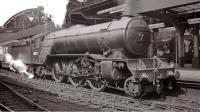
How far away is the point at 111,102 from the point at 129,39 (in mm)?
2680

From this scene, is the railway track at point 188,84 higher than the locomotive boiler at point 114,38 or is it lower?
lower

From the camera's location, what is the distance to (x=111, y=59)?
9906mm

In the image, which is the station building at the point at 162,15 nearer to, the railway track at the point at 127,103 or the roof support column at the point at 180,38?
the roof support column at the point at 180,38

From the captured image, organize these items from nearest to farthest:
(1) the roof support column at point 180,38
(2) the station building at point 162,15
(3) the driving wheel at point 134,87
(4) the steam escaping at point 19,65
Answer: (3) the driving wheel at point 134,87 → (2) the station building at point 162,15 → (1) the roof support column at point 180,38 → (4) the steam escaping at point 19,65

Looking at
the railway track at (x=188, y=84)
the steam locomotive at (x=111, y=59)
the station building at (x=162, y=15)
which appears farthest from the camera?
the station building at (x=162, y=15)

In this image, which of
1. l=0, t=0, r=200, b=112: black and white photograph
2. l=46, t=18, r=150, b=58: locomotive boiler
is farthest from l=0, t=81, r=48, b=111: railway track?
l=46, t=18, r=150, b=58: locomotive boiler

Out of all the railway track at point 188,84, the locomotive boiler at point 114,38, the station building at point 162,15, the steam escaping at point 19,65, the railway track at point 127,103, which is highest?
the station building at point 162,15

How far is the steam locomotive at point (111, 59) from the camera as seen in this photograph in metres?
9.40

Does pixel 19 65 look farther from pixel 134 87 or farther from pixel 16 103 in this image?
pixel 134 87

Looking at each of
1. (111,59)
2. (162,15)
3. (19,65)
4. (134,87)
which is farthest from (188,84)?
(19,65)

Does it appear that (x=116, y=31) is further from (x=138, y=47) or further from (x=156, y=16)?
(x=156, y=16)

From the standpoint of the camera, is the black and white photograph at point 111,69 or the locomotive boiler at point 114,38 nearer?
the black and white photograph at point 111,69

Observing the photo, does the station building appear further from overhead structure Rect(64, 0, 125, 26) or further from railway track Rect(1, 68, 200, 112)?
railway track Rect(1, 68, 200, 112)

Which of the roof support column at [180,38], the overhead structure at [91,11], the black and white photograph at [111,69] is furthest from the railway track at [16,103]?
the roof support column at [180,38]
